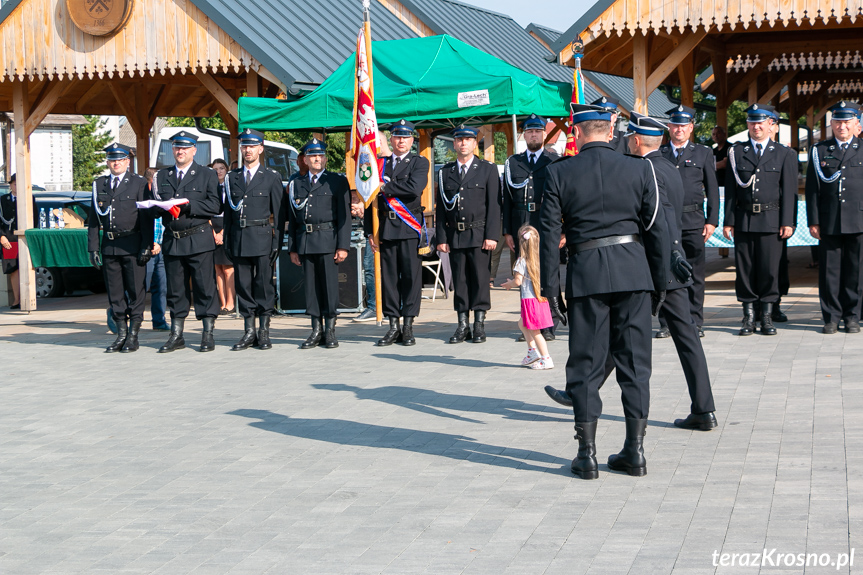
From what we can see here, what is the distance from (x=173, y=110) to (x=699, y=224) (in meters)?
12.5

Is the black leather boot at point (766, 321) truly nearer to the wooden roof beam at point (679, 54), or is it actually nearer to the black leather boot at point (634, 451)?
the wooden roof beam at point (679, 54)

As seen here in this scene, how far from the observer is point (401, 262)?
33.7ft

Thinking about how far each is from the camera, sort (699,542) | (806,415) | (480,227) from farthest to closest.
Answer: (480,227)
(806,415)
(699,542)

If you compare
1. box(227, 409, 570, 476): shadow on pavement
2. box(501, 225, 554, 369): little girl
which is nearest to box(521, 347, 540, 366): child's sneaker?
box(501, 225, 554, 369): little girl

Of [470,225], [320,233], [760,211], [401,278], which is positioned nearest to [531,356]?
[470,225]

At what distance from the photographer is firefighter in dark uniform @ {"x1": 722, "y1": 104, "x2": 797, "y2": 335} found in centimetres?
973

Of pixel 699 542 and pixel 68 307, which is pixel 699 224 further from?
pixel 68 307

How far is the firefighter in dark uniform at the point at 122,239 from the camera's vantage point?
33.9 ft

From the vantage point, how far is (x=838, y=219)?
9805 mm

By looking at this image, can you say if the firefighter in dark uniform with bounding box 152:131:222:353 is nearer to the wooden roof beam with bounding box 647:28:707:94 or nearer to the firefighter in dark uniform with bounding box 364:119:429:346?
the firefighter in dark uniform with bounding box 364:119:429:346

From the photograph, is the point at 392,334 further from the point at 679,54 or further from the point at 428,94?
the point at 679,54

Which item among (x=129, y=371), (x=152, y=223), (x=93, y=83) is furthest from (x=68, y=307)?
(x=129, y=371)

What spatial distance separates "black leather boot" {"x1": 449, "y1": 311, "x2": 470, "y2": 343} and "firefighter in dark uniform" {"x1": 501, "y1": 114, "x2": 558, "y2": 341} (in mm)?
543

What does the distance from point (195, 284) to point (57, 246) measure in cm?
500
